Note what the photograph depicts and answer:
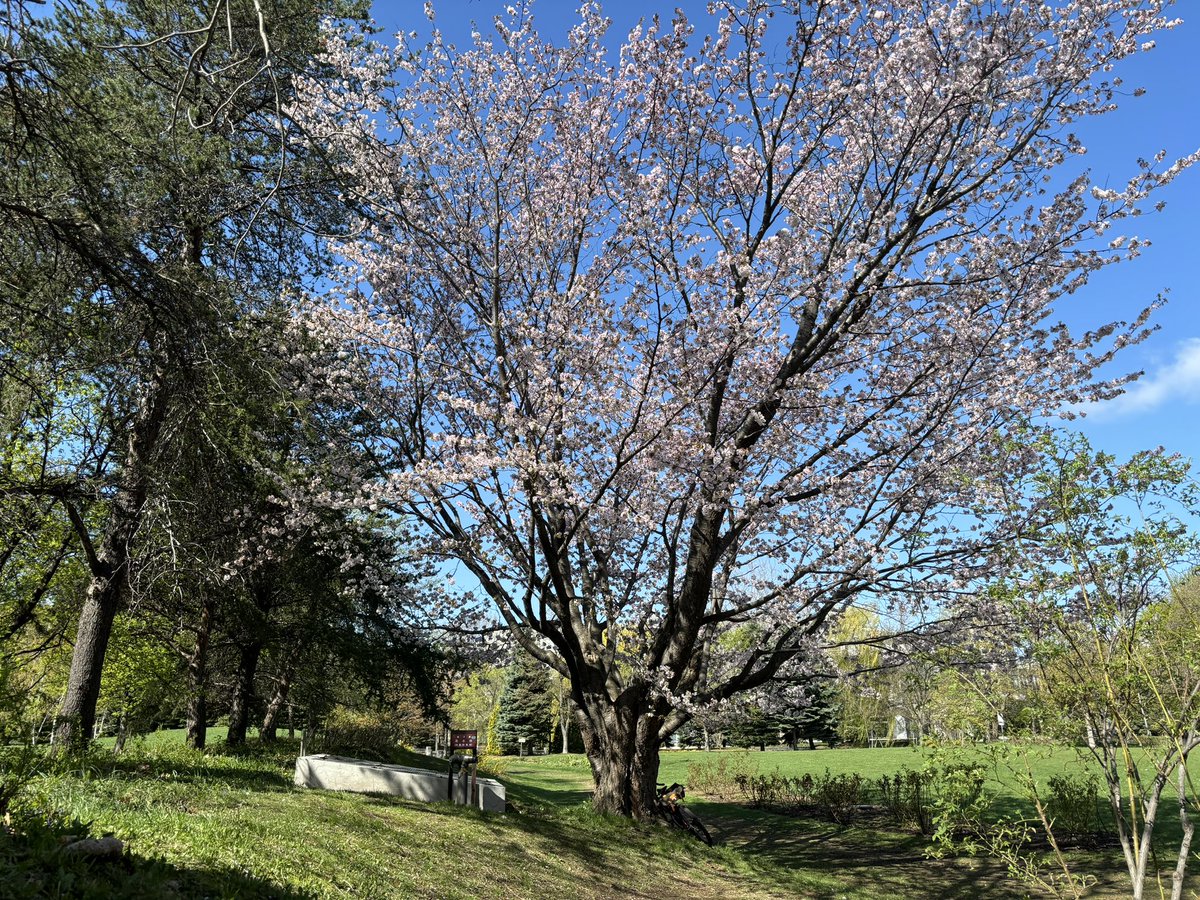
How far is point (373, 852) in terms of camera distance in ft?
20.7

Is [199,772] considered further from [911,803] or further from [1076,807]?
[1076,807]

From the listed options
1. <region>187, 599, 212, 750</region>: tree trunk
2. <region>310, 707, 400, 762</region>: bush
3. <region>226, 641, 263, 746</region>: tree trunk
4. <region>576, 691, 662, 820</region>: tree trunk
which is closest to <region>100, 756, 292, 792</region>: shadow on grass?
<region>187, 599, 212, 750</region>: tree trunk

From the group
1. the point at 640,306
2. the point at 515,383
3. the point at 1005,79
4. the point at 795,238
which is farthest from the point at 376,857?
the point at 1005,79

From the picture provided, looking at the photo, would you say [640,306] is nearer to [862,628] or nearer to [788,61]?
[788,61]

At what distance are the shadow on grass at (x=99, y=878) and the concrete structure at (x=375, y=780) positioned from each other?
19.8 ft

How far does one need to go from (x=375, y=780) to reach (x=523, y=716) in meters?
35.5

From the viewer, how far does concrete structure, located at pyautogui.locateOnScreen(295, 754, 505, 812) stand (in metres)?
10.1

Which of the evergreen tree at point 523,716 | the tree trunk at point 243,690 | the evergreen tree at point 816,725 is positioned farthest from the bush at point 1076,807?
the evergreen tree at point 523,716

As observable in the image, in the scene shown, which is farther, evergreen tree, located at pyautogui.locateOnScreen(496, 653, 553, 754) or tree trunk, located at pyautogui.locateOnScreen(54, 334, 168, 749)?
evergreen tree, located at pyautogui.locateOnScreen(496, 653, 553, 754)

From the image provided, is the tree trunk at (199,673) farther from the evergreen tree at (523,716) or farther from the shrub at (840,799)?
the evergreen tree at (523,716)

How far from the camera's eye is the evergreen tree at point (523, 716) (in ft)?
141

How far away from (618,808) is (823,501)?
530 centimetres

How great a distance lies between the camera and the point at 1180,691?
5.42m

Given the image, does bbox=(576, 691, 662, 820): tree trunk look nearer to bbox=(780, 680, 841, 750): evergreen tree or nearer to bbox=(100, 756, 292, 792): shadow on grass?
bbox=(100, 756, 292, 792): shadow on grass
